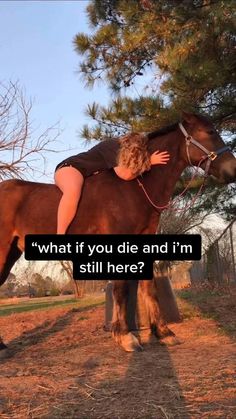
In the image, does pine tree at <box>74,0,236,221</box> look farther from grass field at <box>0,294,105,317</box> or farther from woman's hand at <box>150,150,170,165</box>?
grass field at <box>0,294,105,317</box>

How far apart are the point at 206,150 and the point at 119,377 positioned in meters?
2.50

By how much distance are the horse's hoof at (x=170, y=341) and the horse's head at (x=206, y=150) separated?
179cm

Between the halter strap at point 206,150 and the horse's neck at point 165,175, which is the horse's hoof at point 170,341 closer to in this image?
the horse's neck at point 165,175

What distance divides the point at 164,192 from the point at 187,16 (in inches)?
125

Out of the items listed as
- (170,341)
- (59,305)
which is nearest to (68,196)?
(170,341)

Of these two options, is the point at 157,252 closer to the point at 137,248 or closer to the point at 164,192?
the point at 137,248

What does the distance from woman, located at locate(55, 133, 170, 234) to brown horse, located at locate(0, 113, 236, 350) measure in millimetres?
99

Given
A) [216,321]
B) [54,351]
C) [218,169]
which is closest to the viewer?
[218,169]

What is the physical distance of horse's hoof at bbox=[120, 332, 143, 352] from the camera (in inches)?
195

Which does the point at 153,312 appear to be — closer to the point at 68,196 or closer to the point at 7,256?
the point at 68,196

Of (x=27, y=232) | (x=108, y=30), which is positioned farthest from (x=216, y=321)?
(x=108, y=30)

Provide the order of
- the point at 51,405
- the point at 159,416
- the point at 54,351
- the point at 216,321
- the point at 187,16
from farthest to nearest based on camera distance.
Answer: the point at 187,16 < the point at 216,321 < the point at 54,351 < the point at 51,405 < the point at 159,416

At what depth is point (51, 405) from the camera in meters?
3.08
